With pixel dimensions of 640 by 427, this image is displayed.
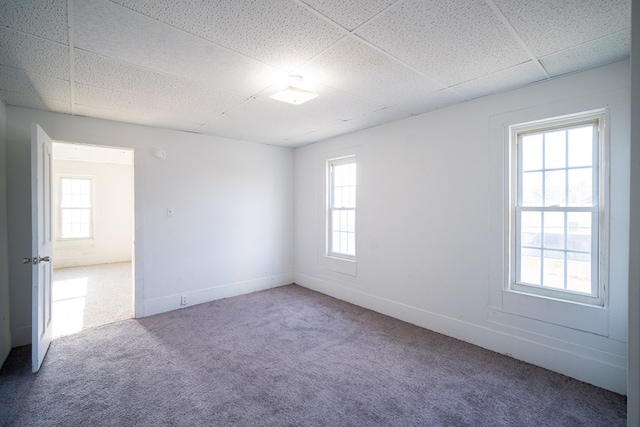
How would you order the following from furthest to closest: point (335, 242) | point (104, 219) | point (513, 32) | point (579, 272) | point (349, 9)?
point (104, 219) < point (335, 242) < point (579, 272) < point (513, 32) < point (349, 9)

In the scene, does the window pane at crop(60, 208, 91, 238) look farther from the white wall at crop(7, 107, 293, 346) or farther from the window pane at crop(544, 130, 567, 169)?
the window pane at crop(544, 130, 567, 169)

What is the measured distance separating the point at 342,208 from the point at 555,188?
2600 millimetres

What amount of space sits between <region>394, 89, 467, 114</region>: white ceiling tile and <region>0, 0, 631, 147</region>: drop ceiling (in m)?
0.02

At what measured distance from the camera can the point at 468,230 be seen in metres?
3.02

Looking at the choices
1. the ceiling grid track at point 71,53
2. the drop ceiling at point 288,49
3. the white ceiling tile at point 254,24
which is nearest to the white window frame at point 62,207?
the drop ceiling at point 288,49

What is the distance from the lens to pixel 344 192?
457 centimetres

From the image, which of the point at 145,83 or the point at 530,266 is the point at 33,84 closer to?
the point at 145,83

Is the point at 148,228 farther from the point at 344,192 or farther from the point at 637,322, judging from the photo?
the point at 637,322

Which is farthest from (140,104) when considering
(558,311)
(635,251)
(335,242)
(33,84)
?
(558,311)

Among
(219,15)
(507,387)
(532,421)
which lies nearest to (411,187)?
(507,387)

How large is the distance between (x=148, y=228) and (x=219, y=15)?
9.87 feet

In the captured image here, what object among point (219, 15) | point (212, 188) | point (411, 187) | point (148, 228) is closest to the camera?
point (219, 15)

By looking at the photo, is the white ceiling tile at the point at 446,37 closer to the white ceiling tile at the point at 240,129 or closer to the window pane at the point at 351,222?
the white ceiling tile at the point at 240,129

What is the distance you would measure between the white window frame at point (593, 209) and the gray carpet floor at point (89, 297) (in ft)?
14.7
